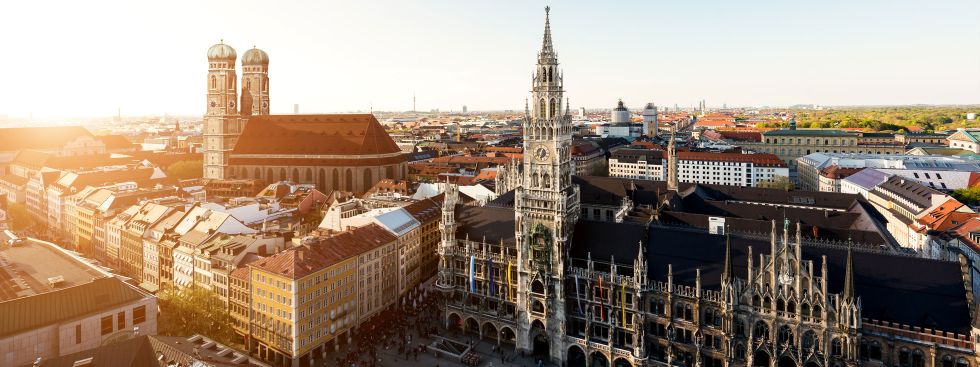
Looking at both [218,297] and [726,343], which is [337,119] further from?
[726,343]

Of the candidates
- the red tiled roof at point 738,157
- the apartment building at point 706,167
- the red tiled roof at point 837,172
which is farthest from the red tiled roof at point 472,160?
the red tiled roof at point 837,172

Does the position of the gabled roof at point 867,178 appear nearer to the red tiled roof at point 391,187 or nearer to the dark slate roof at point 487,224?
the dark slate roof at point 487,224

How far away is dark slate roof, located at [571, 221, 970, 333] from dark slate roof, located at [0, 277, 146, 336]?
4722 centimetres

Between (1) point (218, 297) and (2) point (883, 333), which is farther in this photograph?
(1) point (218, 297)

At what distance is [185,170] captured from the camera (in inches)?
7244

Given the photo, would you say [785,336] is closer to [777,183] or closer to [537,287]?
[537,287]

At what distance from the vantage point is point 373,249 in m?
77.3

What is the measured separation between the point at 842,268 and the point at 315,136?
4963 inches

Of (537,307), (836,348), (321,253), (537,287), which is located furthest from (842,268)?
(321,253)

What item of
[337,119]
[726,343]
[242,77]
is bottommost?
[726,343]

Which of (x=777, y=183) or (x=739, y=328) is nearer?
(x=739, y=328)

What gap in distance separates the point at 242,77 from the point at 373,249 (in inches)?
4446

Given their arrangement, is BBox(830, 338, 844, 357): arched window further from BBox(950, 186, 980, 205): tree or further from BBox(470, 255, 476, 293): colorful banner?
BBox(950, 186, 980, 205): tree

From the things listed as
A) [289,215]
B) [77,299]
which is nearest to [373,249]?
[77,299]
